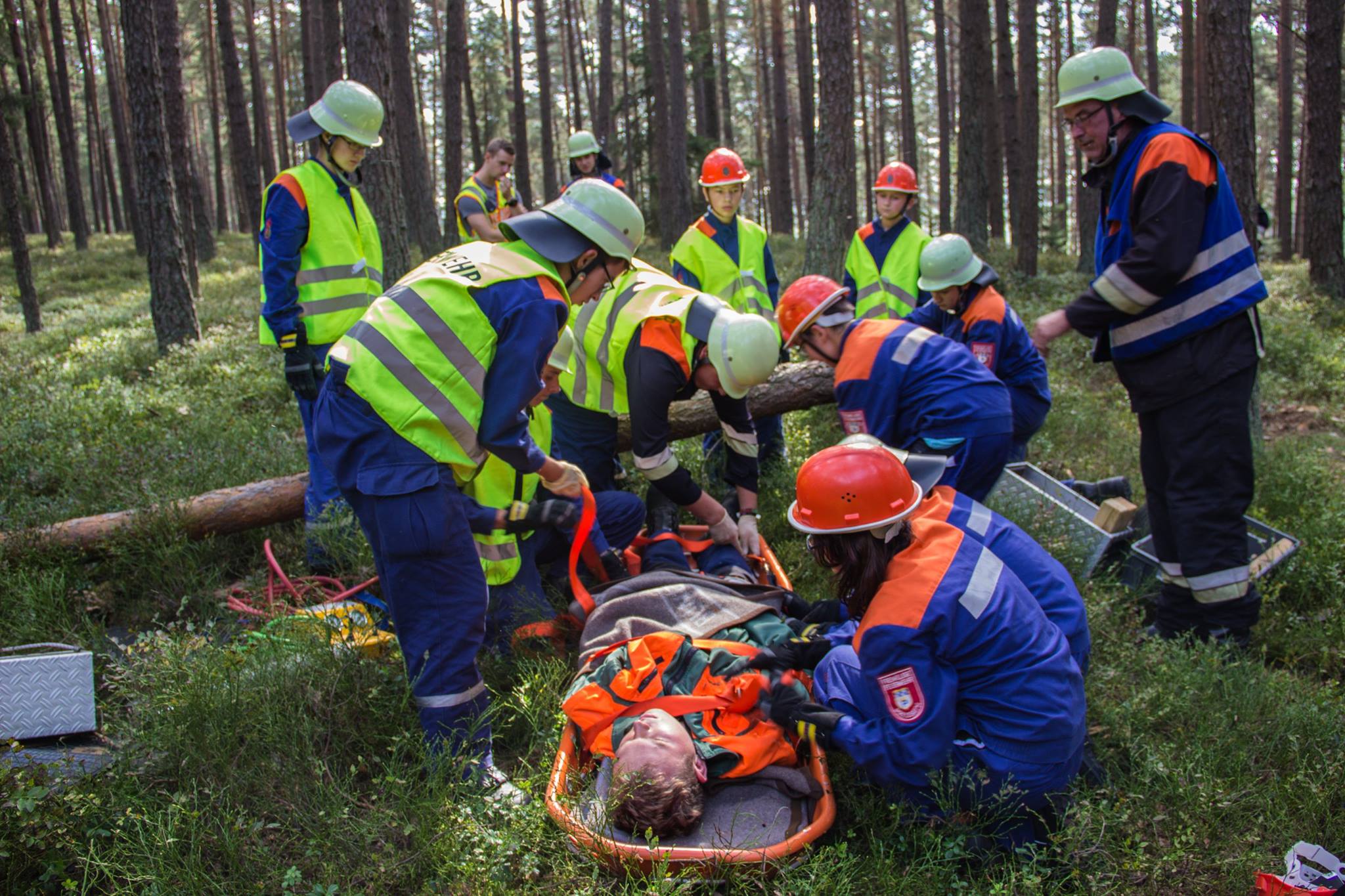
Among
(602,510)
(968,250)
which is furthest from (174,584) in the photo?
(968,250)

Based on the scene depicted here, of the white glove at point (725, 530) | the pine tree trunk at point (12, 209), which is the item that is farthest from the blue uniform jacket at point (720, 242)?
the pine tree trunk at point (12, 209)

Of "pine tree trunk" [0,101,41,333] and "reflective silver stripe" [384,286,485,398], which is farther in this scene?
"pine tree trunk" [0,101,41,333]

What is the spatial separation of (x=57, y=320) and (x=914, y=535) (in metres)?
14.3

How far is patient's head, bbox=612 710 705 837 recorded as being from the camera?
104 inches

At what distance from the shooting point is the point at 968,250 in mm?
4953

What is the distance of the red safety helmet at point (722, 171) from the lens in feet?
20.1

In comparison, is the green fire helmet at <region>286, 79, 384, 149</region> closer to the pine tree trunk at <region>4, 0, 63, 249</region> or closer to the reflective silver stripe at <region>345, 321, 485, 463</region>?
the reflective silver stripe at <region>345, 321, 485, 463</region>

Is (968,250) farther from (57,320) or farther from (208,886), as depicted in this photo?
(57,320)

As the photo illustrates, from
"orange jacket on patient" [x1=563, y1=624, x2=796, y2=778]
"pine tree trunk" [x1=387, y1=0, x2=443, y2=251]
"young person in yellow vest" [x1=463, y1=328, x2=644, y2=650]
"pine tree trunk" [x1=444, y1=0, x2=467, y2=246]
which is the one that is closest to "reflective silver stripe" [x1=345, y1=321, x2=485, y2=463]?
"young person in yellow vest" [x1=463, y1=328, x2=644, y2=650]

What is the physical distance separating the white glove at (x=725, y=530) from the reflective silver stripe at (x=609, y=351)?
0.77 meters

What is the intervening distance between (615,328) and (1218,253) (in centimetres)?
271

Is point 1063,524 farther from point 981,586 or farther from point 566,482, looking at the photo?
point 566,482

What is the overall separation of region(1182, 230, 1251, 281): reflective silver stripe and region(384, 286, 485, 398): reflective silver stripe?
313 centimetres

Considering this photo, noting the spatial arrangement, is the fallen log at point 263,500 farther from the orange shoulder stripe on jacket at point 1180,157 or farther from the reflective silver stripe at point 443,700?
the orange shoulder stripe on jacket at point 1180,157
